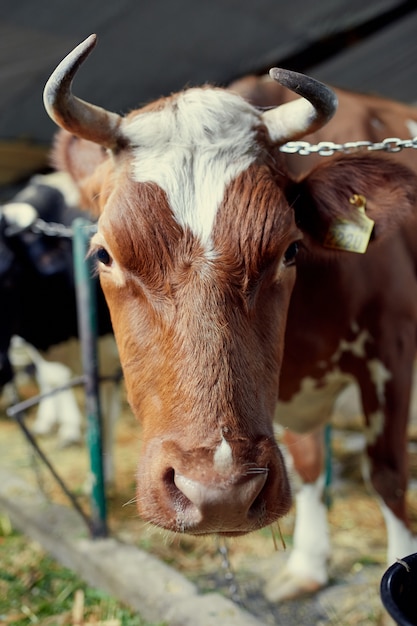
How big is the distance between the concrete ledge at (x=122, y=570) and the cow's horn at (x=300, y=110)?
170 centimetres

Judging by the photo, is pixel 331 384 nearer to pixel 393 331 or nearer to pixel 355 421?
pixel 393 331

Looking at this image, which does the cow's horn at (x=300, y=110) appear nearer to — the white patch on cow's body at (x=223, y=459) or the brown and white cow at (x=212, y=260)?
the brown and white cow at (x=212, y=260)

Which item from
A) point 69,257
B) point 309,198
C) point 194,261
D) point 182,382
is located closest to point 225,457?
point 182,382

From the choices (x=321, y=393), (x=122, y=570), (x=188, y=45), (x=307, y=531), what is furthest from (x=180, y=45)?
(x=122, y=570)

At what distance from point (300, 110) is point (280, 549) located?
2.21 m

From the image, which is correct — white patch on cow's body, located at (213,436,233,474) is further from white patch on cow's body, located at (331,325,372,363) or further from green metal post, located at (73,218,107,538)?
green metal post, located at (73,218,107,538)

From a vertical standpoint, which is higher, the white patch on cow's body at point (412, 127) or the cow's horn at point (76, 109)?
the cow's horn at point (76, 109)

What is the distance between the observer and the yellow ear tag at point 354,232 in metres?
2.01

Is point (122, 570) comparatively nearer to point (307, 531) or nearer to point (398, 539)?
point (307, 531)

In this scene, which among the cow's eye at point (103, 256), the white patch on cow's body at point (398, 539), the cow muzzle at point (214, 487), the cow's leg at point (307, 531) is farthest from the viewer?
the cow's leg at point (307, 531)

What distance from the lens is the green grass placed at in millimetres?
2654

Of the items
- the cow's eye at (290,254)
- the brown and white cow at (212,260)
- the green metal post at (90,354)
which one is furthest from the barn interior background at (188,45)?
the cow's eye at (290,254)

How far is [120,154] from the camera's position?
193 centimetres

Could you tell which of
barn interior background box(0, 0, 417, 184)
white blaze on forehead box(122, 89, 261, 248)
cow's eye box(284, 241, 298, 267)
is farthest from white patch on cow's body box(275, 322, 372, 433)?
barn interior background box(0, 0, 417, 184)
